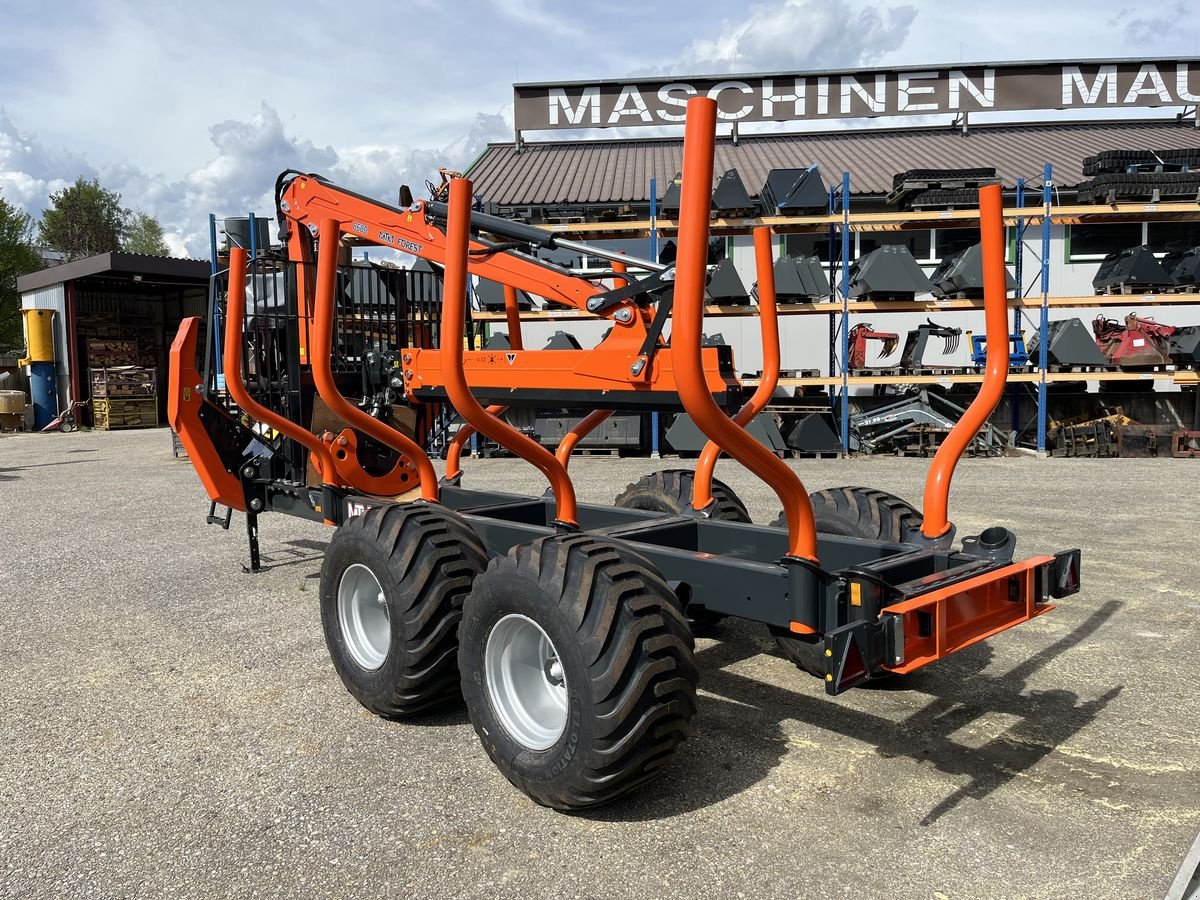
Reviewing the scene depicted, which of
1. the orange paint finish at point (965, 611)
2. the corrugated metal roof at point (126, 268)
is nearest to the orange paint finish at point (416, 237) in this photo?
the orange paint finish at point (965, 611)

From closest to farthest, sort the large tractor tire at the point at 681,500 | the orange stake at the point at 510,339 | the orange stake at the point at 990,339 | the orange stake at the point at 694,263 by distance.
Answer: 1. the orange stake at the point at 694,263
2. the orange stake at the point at 990,339
3. the large tractor tire at the point at 681,500
4. the orange stake at the point at 510,339

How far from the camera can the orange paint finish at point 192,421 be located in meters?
6.20

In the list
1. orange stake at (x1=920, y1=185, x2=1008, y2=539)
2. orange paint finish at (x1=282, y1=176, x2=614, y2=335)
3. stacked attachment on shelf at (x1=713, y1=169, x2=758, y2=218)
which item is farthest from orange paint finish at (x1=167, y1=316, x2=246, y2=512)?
stacked attachment on shelf at (x1=713, y1=169, x2=758, y2=218)

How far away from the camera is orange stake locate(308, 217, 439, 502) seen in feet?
14.4

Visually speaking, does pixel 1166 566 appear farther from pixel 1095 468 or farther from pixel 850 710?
pixel 1095 468

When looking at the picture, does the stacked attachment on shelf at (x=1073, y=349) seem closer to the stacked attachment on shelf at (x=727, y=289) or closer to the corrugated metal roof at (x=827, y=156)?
the corrugated metal roof at (x=827, y=156)

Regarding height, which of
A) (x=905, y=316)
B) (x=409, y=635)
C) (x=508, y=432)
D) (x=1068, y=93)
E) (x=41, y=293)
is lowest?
(x=409, y=635)

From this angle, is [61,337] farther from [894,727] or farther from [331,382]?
[894,727]

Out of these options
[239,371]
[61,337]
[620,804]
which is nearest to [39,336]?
[61,337]

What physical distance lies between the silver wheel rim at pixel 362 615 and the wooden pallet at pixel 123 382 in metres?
23.0

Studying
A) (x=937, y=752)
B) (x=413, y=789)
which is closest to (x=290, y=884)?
(x=413, y=789)

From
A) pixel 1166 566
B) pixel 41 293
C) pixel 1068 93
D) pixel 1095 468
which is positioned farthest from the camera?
pixel 41 293

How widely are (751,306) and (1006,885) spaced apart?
12.9 m

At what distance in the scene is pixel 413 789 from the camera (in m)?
3.32
